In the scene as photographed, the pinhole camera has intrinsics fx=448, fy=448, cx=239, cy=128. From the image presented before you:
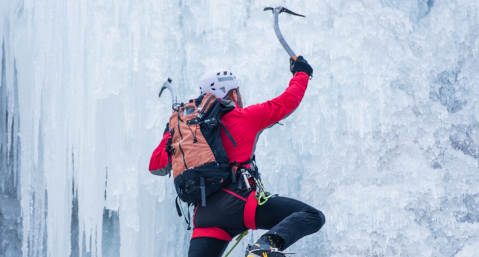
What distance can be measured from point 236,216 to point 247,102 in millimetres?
2663

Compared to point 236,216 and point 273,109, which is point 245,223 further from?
point 273,109

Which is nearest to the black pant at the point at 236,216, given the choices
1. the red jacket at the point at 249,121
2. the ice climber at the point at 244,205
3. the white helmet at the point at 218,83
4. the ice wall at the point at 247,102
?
the ice climber at the point at 244,205

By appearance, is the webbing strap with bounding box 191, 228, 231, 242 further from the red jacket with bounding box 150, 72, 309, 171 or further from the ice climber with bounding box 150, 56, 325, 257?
the red jacket with bounding box 150, 72, 309, 171

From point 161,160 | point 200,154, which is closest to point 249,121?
point 200,154

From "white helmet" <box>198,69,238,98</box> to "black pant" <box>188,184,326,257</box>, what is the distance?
1.81 feet

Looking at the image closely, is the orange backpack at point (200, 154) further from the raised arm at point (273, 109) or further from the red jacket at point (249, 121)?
the raised arm at point (273, 109)

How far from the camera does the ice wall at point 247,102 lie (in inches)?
179

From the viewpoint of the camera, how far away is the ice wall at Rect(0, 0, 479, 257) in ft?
14.9

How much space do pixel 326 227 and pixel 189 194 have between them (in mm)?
2374

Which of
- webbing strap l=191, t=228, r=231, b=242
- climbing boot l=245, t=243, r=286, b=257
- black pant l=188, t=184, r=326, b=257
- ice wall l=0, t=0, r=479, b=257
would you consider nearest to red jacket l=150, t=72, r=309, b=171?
black pant l=188, t=184, r=326, b=257

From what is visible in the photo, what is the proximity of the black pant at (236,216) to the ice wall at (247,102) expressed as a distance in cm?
225

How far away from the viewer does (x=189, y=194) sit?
214 centimetres

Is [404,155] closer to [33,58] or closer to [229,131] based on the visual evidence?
[229,131]

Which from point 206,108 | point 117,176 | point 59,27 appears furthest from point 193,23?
point 206,108
